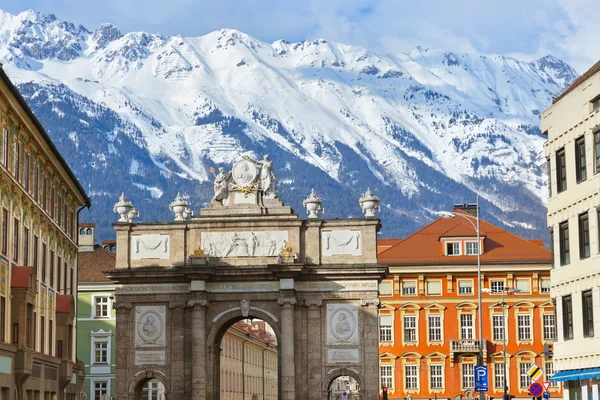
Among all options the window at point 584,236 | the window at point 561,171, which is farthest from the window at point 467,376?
the window at point 584,236

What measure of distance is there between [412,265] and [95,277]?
25.3m

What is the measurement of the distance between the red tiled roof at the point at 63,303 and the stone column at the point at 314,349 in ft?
55.3

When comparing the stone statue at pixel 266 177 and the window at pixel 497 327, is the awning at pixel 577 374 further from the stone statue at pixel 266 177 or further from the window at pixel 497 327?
the window at pixel 497 327

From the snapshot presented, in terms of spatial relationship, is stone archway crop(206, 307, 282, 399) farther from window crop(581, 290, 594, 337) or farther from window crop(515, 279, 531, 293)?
window crop(581, 290, 594, 337)

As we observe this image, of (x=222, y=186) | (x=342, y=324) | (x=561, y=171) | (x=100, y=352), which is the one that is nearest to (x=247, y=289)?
(x=342, y=324)

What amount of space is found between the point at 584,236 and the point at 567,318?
12.0ft

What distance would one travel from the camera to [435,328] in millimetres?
100875

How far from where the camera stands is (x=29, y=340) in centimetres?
5328

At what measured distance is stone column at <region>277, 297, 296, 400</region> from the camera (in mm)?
72875

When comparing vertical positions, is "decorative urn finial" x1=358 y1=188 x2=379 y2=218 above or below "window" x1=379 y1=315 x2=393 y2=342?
above

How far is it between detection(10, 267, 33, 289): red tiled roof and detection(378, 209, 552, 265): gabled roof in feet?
180

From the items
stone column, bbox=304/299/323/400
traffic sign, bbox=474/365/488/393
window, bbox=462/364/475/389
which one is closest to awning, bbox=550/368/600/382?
traffic sign, bbox=474/365/488/393

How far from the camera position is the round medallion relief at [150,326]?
248 feet

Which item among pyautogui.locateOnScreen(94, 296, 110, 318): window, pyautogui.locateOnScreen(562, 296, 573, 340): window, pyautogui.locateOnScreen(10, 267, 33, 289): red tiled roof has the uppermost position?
pyautogui.locateOnScreen(94, 296, 110, 318): window
